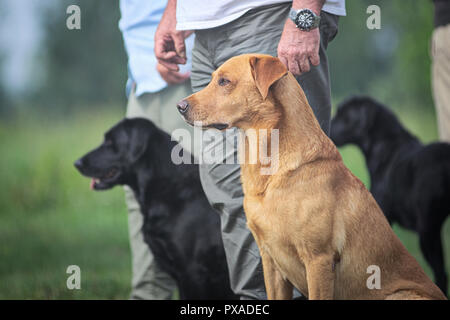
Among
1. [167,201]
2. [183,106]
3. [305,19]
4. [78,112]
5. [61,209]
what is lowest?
[61,209]

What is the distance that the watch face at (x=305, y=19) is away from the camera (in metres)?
1.77

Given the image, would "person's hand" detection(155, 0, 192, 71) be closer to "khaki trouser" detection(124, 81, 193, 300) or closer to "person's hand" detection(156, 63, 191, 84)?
"person's hand" detection(156, 63, 191, 84)

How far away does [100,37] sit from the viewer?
9.14 feet

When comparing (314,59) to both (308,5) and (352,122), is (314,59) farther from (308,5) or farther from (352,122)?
(352,122)

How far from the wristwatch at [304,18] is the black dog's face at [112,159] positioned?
125 centimetres

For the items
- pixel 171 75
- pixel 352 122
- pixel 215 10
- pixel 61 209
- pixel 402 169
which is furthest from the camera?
pixel 352 122

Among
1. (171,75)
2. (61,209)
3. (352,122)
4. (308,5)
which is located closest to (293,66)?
(308,5)

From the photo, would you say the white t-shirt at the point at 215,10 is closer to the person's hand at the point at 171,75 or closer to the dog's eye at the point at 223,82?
the dog's eye at the point at 223,82

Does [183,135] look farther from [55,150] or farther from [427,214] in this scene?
[427,214]

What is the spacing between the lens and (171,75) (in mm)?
2492

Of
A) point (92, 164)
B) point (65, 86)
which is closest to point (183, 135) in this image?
point (92, 164)

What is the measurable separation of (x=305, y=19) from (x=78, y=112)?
185 centimetres

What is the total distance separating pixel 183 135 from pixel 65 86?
974 mm

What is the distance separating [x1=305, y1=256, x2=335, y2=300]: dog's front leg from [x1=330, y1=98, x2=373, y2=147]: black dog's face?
80.9 inches
